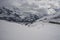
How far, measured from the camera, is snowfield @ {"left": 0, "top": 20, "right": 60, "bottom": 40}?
1.48 m

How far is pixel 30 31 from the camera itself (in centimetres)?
152

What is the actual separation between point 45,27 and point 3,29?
1.84 feet

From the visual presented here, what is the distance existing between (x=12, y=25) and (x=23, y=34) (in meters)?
0.19

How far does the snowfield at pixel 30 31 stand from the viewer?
148cm

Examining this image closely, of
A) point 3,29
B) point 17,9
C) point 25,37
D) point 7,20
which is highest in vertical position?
point 17,9

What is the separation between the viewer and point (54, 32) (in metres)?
1.47

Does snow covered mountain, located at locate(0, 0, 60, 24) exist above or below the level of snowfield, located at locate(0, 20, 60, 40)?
above

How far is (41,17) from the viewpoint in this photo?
1.49 meters

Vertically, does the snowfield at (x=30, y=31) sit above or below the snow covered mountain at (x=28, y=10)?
below

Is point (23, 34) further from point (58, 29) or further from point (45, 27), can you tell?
point (58, 29)

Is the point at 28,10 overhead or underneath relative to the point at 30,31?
overhead

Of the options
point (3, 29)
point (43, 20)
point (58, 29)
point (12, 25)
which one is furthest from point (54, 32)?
point (3, 29)

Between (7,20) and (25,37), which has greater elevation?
(7,20)

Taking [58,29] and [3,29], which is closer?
[58,29]
